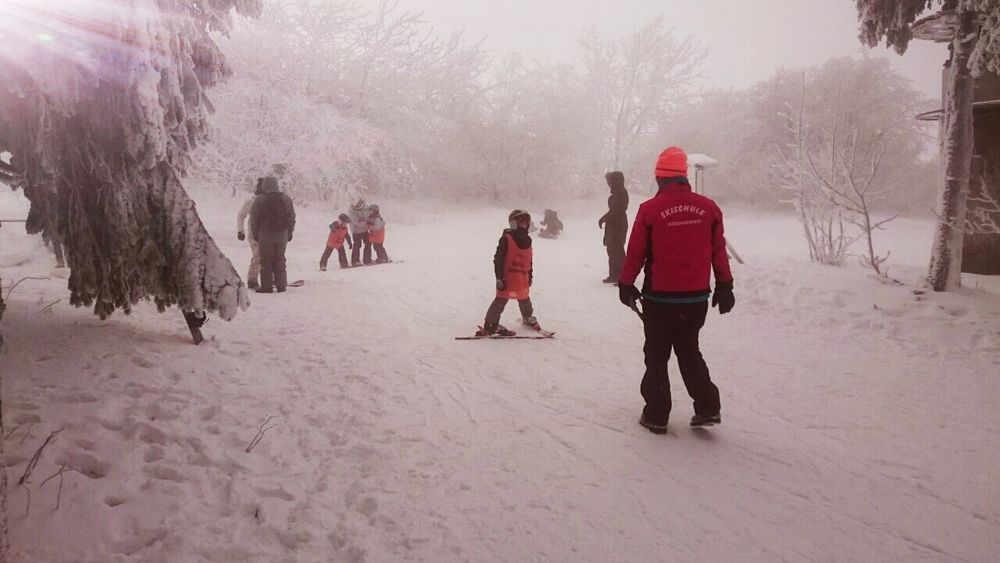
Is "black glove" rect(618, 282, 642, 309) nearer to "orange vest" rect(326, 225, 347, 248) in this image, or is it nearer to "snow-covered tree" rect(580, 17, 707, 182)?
"orange vest" rect(326, 225, 347, 248)

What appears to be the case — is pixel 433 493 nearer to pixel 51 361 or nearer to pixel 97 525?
pixel 97 525

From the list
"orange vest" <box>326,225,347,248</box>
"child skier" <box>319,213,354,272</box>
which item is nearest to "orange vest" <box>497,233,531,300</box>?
"child skier" <box>319,213,354,272</box>

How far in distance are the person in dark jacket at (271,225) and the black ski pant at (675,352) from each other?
782cm

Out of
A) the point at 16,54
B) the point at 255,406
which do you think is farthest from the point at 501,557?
the point at 16,54

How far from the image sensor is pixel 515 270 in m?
7.09

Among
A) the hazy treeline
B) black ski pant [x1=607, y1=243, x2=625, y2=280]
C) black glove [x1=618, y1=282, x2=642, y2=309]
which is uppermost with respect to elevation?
the hazy treeline

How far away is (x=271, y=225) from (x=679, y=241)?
326 inches

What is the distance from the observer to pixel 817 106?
2989 centimetres

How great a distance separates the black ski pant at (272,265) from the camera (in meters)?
9.65

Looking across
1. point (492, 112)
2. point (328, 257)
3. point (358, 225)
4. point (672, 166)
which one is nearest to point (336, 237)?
point (328, 257)

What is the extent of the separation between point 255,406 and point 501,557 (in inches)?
102

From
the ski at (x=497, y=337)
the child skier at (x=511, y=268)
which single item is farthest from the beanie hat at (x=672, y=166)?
the ski at (x=497, y=337)

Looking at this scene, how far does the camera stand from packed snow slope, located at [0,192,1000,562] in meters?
2.72

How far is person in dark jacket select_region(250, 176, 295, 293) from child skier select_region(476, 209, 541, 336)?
4.93 meters
